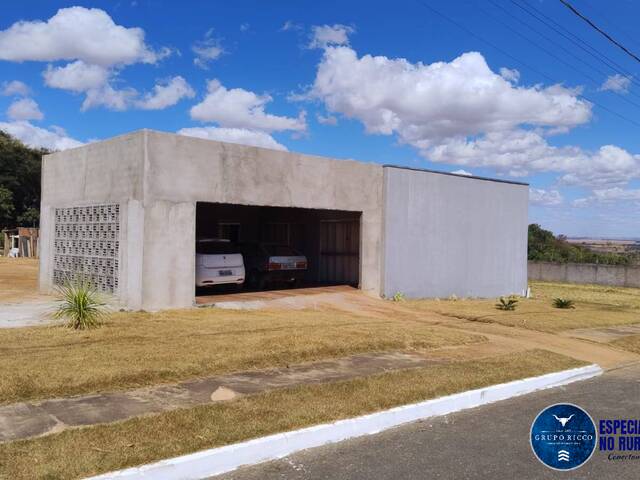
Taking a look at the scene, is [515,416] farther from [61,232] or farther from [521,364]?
[61,232]

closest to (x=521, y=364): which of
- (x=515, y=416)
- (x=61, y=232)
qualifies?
(x=515, y=416)

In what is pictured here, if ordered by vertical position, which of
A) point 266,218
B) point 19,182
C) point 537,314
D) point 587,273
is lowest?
point 537,314

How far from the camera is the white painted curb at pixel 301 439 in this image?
4641mm

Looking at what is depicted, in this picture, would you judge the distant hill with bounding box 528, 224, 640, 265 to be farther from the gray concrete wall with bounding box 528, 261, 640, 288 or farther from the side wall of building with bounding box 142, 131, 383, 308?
the side wall of building with bounding box 142, 131, 383, 308

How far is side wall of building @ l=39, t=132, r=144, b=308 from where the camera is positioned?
1285 cm

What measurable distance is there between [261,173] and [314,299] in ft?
12.1

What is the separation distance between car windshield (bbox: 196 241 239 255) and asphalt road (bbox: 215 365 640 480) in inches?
389

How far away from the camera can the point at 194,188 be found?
44.7ft

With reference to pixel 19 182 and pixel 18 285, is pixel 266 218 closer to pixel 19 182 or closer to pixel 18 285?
pixel 18 285

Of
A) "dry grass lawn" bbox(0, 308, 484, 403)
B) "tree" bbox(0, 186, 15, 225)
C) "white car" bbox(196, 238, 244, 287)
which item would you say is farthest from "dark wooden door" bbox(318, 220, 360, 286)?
"tree" bbox(0, 186, 15, 225)

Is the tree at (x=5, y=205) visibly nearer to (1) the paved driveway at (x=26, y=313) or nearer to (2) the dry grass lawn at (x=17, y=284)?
(2) the dry grass lawn at (x=17, y=284)

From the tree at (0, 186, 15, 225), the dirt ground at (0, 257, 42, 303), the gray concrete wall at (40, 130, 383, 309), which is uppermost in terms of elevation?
the tree at (0, 186, 15, 225)

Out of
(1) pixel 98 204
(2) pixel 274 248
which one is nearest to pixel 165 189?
(1) pixel 98 204
